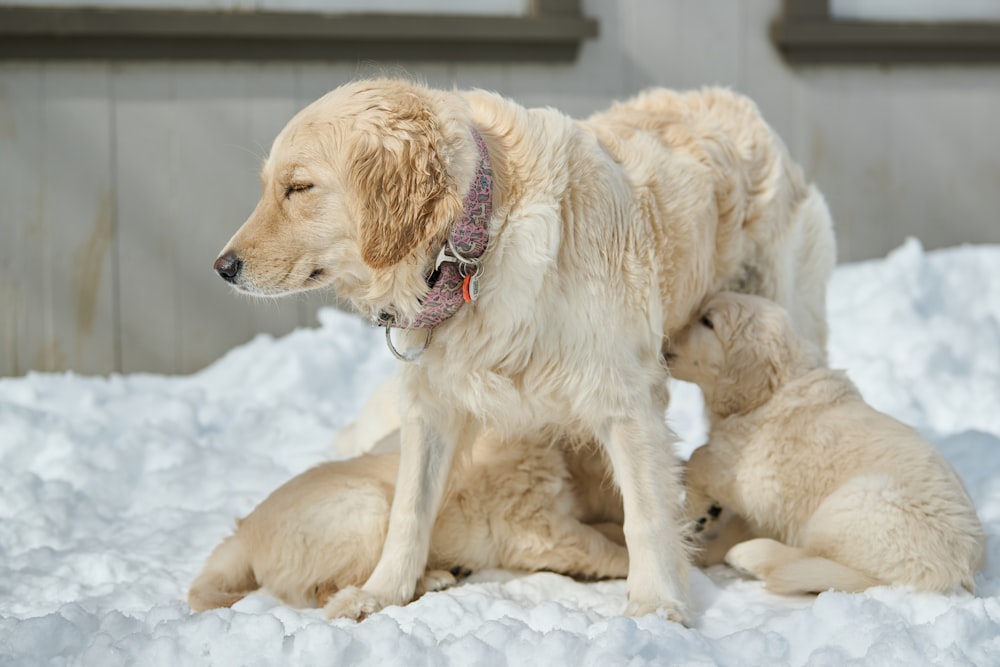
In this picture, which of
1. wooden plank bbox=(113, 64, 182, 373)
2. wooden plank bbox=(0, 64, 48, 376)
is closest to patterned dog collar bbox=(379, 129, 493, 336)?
wooden plank bbox=(113, 64, 182, 373)

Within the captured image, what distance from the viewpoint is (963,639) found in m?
2.46

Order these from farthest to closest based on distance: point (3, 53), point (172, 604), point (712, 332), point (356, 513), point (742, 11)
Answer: point (742, 11), point (3, 53), point (712, 332), point (356, 513), point (172, 604)

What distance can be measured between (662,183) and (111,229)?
3336 millimetres

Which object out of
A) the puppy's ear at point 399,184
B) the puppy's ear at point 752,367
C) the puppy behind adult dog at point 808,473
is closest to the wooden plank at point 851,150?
the puppy behind adult dog at point 808,473

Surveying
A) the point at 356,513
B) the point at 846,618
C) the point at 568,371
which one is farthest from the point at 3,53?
the point at 846,618

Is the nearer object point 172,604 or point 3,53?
point 172,604

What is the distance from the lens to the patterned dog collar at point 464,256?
275 cm

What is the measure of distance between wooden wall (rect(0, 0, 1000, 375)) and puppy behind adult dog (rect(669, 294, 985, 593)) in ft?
9.48

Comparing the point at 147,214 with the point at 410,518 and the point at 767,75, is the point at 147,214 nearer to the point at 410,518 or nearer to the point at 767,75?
the point at 410,518

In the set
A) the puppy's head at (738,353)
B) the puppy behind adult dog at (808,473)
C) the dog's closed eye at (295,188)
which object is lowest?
the puppy behind adult dog at (808,473)

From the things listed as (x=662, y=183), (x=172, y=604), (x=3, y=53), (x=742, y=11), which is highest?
(x=742, y=11)

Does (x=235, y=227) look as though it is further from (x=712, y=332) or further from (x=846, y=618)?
(x=846, y=618)

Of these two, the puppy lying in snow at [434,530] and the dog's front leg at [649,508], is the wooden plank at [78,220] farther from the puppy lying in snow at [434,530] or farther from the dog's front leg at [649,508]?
the dog's front leg at [649,508]

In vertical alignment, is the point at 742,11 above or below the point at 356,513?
above
